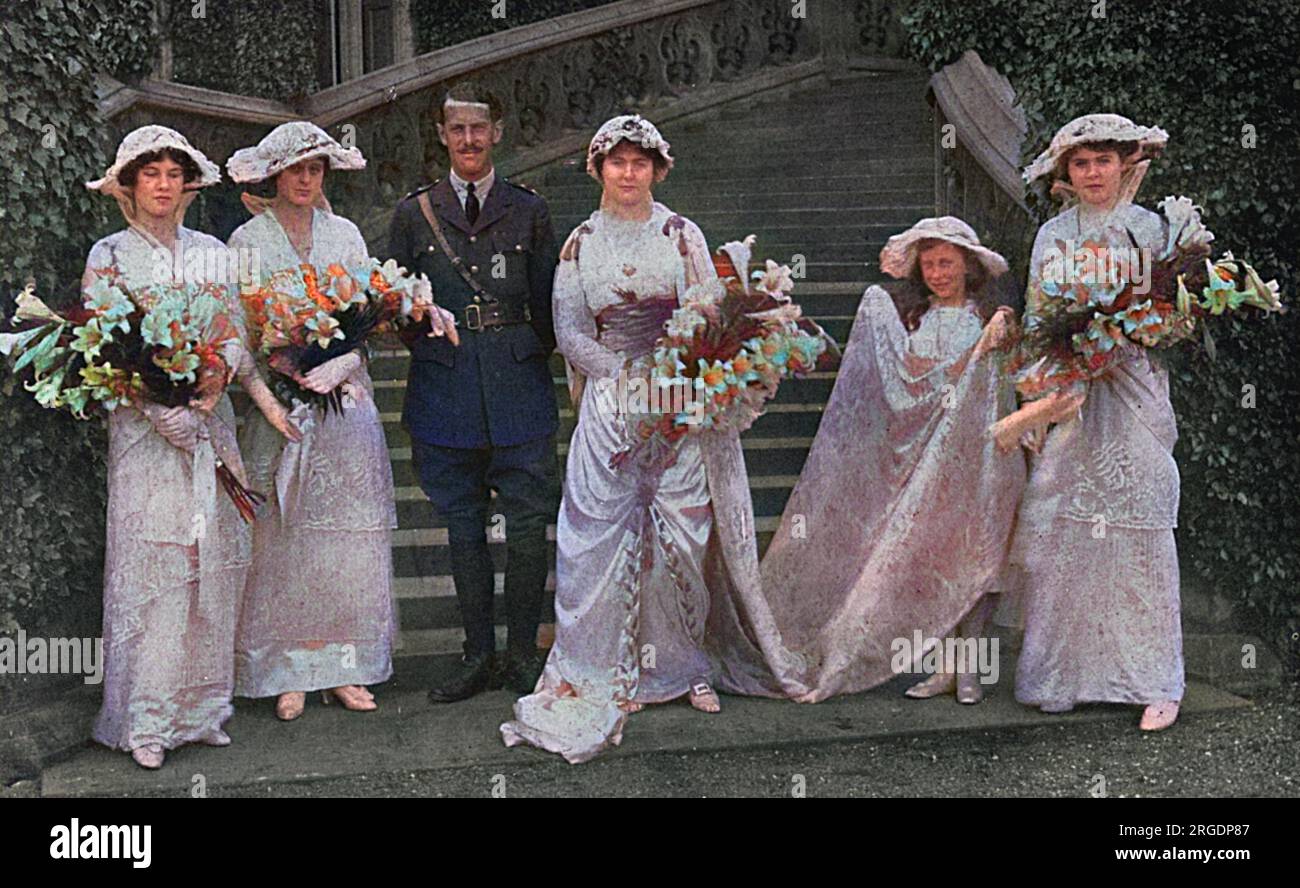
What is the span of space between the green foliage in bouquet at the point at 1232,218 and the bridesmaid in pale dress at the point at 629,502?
76.0 inches

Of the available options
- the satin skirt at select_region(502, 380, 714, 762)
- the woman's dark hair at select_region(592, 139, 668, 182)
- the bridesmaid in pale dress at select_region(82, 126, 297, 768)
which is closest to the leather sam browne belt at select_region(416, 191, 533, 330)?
the satin skirt at select_region(502, 380, 714, 762)

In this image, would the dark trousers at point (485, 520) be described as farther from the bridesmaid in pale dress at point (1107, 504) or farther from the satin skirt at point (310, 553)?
the bridesmaid in pale dress at point (1107, 504)

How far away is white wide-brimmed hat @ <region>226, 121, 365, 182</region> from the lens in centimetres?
528

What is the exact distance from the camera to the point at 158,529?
5.14m

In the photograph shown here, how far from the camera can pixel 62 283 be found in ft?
17.4

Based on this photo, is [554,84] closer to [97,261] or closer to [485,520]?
[485,520]

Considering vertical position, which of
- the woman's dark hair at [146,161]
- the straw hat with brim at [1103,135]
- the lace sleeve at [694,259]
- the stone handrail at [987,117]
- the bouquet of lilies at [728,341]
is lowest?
the bouquet of lilies at [728,341]

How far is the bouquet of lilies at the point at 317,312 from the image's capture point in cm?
517

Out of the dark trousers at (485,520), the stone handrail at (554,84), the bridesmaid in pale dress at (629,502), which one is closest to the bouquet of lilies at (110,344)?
the dark trousers at (485,520)

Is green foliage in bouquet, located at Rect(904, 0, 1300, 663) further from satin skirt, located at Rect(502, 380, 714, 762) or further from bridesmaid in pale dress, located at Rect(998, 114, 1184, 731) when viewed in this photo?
satin skirt, located at Rect(502, 380, 714, 762)

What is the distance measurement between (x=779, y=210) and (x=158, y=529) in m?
4.61

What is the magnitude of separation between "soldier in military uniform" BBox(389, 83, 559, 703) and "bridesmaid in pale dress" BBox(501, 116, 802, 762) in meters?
0.16

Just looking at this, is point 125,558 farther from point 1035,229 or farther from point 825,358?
point 1035,229
